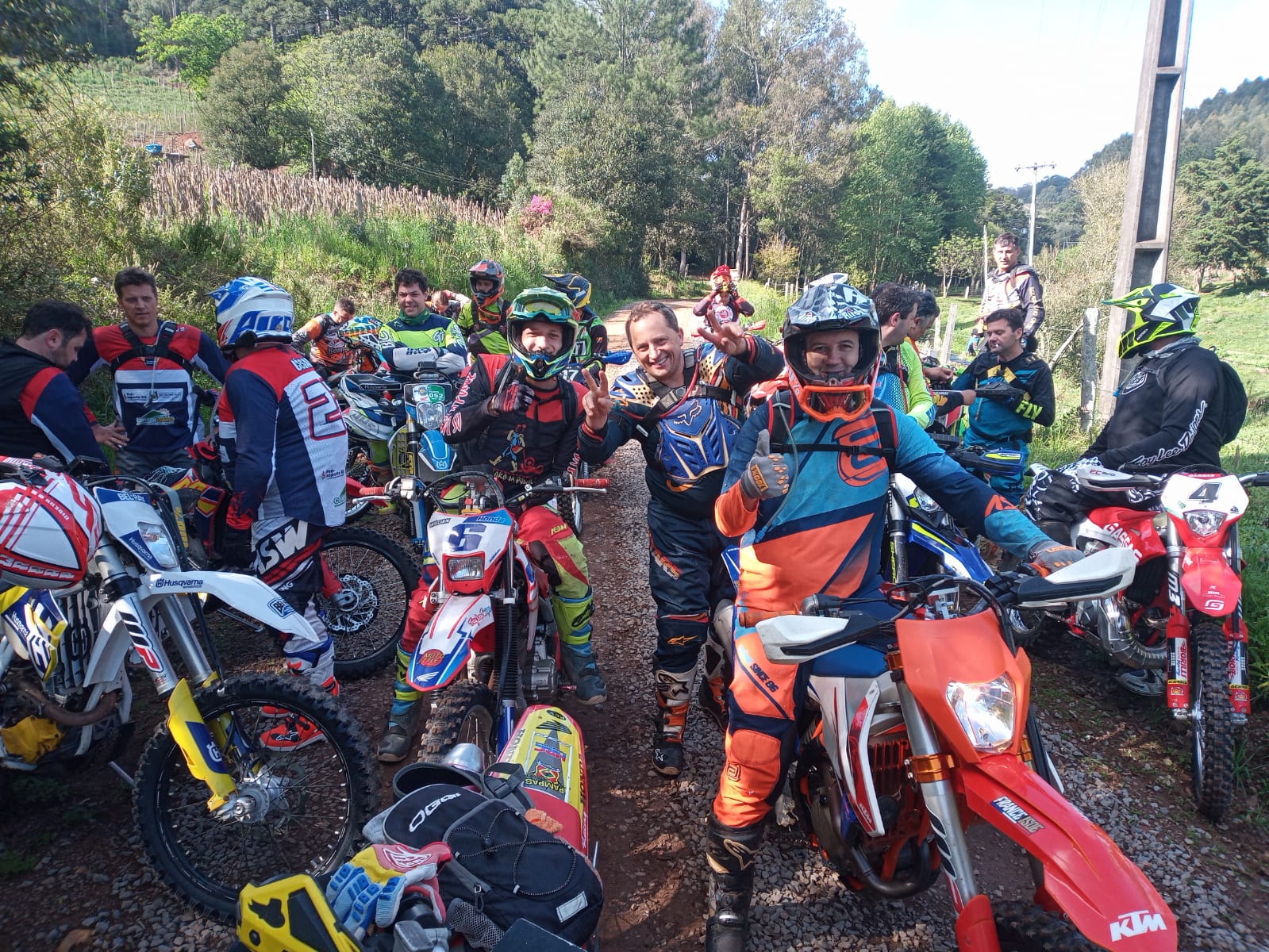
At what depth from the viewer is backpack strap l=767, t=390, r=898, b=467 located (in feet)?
8.42

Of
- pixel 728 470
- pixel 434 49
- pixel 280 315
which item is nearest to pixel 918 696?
pixel 728 470

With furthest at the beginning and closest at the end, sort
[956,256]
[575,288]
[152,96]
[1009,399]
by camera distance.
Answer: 1. [956,256]
2. [152,96]
3. [575,288]
4. [1009,399]

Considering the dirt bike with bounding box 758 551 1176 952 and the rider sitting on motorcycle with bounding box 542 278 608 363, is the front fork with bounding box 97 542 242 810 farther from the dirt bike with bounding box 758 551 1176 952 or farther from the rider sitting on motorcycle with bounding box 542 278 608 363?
the rider sitting on motorcycle with bounding box 542 278 608 363

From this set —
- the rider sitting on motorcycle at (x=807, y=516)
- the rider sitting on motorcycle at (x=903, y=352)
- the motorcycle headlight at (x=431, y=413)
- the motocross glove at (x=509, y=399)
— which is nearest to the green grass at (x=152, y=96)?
the motorcycle headlight at (x=431, y=413)

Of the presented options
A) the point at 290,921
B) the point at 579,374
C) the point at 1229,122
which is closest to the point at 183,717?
the point at 290,921

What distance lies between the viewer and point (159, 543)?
9.33 feet

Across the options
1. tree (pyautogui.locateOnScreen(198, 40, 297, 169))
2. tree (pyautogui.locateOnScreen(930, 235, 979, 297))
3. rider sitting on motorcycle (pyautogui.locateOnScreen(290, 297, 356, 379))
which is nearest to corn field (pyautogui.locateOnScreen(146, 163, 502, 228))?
rider sitting on motorcycle (pyautogui.locateOnScreen(290, 297, 356, 379))

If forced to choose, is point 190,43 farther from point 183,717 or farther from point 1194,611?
point 1194,611

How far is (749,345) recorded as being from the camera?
402cm

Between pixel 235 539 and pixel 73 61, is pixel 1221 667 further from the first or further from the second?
pixel 73 61

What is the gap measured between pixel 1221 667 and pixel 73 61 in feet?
26.5

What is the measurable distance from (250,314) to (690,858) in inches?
133

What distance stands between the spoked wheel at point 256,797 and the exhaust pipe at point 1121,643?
395cm

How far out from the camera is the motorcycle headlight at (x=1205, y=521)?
3.56m
